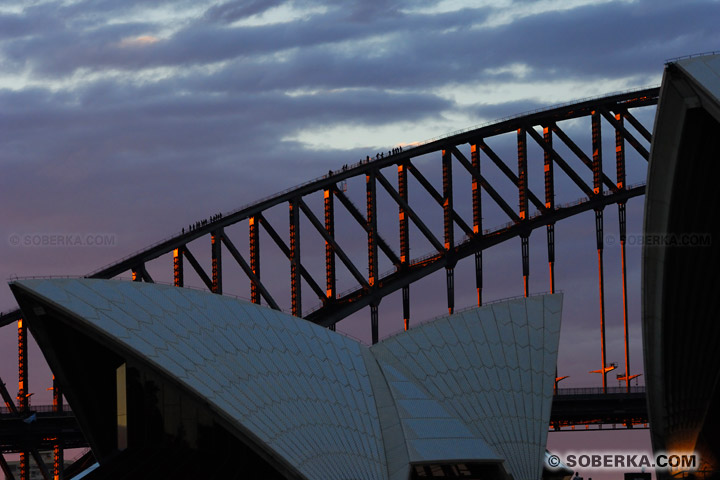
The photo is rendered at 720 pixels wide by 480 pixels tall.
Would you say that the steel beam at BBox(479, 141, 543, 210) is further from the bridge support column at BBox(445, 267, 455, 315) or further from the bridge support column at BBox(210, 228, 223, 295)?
the bridge support column at BBox(210, 228, 223, 295)

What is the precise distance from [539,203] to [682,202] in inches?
3331

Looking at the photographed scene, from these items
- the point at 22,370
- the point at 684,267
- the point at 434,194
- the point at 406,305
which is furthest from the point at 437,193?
the point at 684,267

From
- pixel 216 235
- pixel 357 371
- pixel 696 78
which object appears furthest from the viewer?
pixel 216 235

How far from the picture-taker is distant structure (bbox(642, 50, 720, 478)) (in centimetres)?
5653

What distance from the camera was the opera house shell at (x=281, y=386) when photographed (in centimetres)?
6044

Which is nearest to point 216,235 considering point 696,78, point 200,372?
point 200,372

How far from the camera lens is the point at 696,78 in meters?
54.3

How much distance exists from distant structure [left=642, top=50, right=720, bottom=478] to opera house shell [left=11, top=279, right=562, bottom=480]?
734cm

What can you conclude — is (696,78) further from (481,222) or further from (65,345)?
(481,222)

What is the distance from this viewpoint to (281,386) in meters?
63.8

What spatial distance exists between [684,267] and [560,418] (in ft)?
245

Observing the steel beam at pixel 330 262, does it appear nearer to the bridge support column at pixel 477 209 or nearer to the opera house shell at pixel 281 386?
the bridge support column at pixel 477 209

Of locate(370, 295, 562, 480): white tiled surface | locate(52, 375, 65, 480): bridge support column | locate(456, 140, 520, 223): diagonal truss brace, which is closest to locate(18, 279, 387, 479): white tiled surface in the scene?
locate(370, 295, 562, 480): white tiled surface

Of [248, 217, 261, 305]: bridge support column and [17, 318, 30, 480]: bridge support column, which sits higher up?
[248, 217, 261, 305]: bridge support column
